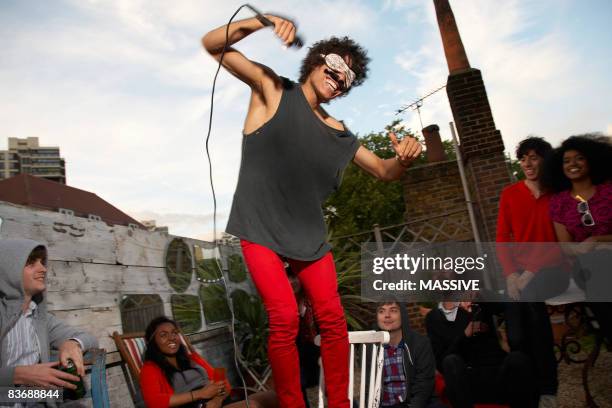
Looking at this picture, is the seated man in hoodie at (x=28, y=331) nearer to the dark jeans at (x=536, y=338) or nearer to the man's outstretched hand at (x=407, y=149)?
the man's outstretched hand at (x=407, y=149)

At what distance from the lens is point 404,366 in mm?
2973

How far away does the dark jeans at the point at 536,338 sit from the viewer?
2.62m

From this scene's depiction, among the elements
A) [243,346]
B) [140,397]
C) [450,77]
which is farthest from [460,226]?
[140,397]

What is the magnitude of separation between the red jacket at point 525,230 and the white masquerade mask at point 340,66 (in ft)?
6.25

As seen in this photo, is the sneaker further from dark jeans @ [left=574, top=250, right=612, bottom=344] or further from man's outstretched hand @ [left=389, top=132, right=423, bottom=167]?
man's outstretched hand @ [left=389, top=132, right=423, bottom=167]

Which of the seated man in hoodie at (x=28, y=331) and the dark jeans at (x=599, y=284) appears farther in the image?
the dark jeans at (x=599, y=284)

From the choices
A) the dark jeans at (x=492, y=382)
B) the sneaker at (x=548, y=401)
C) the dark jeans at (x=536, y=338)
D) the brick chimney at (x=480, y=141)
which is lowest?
the sneaker at (x=548, y=401)

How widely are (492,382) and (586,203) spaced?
4.03 ft

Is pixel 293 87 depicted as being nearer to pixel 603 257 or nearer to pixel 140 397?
pixel 603 257

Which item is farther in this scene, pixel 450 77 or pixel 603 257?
pixel 450 77

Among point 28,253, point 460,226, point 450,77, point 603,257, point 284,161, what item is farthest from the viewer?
point 460,226

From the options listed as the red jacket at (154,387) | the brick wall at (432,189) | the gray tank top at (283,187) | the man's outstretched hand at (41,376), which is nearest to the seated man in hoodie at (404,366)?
the red jacket at (154,387)

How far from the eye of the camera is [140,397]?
302 centimetres

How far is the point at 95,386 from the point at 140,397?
4.50ft
